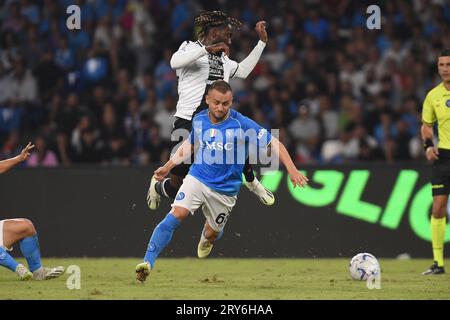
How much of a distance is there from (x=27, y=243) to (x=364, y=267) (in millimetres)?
3692

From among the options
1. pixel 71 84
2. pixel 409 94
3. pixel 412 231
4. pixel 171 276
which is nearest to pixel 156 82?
pixel 71 84

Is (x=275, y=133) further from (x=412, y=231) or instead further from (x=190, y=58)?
(x=190, y=58)

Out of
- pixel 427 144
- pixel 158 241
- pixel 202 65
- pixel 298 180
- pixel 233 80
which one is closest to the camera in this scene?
pixel 298 180

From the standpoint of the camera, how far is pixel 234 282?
37.6 ft

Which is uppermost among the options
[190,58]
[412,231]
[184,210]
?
[190,58]

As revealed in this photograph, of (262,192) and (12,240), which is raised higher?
(262,192)

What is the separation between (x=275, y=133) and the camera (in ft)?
55.1

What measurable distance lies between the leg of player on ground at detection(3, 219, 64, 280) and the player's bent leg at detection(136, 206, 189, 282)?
1421mm

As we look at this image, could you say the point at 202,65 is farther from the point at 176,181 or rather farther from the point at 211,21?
the point at 176,181

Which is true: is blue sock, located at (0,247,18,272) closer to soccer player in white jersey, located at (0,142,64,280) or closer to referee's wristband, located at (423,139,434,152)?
soccer player in white jersey, located at (0,142,64,280)

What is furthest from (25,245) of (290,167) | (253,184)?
(290,167)

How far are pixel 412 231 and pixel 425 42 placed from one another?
5434 millimetres

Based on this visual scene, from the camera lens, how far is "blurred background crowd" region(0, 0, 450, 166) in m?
17.6

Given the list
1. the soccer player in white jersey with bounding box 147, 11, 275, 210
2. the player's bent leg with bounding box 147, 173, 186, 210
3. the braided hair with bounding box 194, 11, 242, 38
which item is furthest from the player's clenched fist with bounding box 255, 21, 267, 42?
the player's bent leg with bounding box 147, 173, 186, 210
